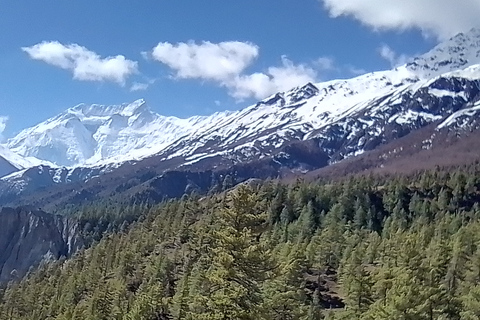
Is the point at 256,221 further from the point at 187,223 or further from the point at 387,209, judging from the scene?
the point at 387,209

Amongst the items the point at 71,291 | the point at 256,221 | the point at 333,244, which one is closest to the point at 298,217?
the point at 333,244

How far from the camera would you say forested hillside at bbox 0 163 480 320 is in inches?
1155

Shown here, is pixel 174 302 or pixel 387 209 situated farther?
pixel 387 209

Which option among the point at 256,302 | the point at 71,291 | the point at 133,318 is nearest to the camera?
the point at 256,302

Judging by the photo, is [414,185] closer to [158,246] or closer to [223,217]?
[158,246]

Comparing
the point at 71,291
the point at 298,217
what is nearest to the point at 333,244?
the point at 298,217

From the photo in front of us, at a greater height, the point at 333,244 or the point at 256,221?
the point at 256,221

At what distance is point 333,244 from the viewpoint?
11294 centimetres

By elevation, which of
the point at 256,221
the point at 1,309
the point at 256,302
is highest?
the point at 256,221

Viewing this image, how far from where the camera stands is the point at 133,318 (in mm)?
69312

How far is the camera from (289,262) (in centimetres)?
8094

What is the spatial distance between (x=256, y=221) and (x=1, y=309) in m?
99.9

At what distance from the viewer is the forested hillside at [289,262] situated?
29.3m

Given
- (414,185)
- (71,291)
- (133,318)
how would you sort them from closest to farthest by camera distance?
(133,318) → (71,291) → (414,185)
